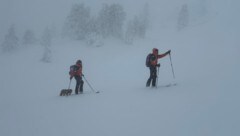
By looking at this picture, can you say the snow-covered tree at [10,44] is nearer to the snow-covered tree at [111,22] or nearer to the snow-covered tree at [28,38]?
the snow-covered tree at [28,38]

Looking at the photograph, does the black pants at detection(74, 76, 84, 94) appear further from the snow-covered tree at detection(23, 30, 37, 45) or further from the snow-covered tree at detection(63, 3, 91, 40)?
the snow-covered tree at detection(23, 30, 37, 45)

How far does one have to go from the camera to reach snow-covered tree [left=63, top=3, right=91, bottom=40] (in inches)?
2151

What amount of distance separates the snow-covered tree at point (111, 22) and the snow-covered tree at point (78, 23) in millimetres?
3212

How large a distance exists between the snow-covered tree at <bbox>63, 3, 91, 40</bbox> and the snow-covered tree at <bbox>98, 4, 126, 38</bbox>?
3.21 meters

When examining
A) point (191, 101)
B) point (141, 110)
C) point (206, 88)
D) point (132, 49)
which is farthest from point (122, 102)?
point (132, 49)

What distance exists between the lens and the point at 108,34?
55812 mm

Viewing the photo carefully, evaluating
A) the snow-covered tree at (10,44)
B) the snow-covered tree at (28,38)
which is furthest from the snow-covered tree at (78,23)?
the snow-covered tree at (10,44)

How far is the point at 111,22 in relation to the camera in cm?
5647

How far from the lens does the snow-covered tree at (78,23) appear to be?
179 feet

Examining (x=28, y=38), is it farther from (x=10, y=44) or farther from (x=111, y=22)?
(x=111, y=22)

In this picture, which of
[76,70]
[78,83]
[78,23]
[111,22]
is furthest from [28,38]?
[76,70]

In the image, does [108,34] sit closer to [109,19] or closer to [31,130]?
[109,19]

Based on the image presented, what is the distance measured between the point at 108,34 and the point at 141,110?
157 feet

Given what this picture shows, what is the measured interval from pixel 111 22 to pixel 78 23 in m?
7.21
